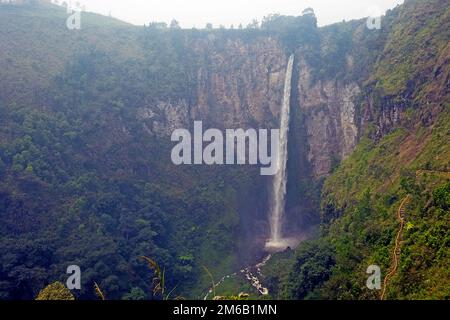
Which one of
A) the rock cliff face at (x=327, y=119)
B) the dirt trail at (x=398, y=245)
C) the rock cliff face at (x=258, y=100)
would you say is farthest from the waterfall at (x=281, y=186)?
the dirt trail at (x=398, y=245)

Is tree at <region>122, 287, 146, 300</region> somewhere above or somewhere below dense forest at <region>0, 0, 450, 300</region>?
below

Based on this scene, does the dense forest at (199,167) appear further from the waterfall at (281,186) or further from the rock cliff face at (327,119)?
the waterfall at (281,186)

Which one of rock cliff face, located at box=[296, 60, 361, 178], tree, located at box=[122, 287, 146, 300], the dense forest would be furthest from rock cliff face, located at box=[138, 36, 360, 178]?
tree, located at box=[122, 287, 146, 300]

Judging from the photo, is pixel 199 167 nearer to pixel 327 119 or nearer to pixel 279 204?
pixel 279 204

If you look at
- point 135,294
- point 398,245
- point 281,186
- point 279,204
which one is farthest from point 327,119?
point 398,245

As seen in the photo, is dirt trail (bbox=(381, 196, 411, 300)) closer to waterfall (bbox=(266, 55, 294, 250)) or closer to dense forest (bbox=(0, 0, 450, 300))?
dense forest (bbox=(0, 0, 450, 300))
